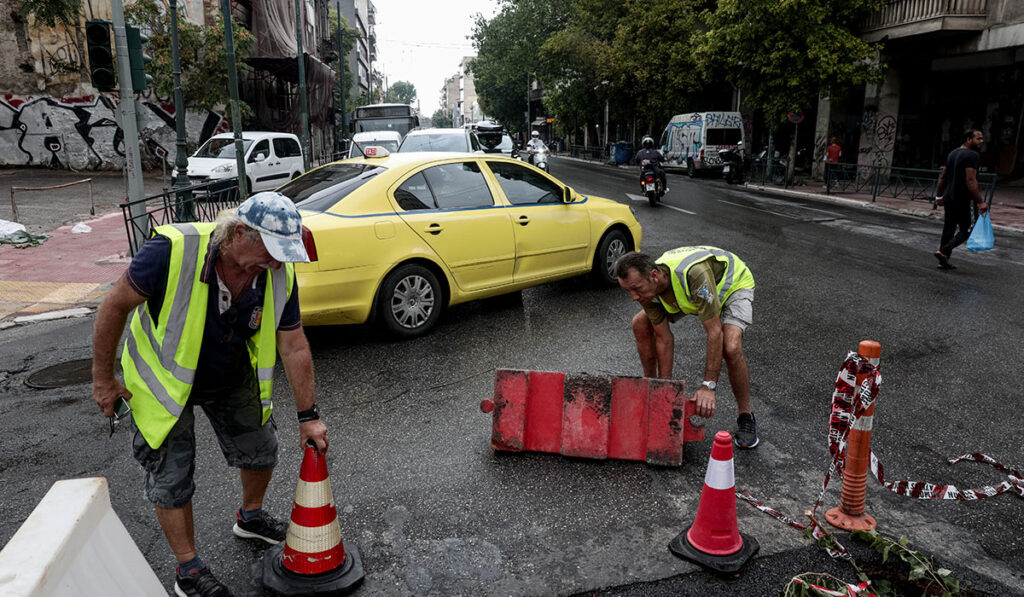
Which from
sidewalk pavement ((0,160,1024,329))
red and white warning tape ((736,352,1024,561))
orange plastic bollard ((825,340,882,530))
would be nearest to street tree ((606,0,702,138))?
sidewalk pavement ((0,160,1024,329))

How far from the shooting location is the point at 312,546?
110 inches

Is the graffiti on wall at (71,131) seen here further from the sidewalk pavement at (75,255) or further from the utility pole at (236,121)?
the utility pole at (236,121)

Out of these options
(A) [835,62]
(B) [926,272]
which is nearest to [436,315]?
(B) [926,272]

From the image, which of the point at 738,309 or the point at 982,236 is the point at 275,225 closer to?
the point at 738,309

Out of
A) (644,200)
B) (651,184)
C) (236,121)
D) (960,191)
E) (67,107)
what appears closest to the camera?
(960,191)

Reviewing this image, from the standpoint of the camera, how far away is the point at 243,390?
289cm

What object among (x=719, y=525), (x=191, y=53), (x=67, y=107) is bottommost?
(x=719, y=525)

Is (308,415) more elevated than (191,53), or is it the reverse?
(191,53)

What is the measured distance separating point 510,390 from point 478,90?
2916 inches

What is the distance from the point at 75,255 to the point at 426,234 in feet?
24.7

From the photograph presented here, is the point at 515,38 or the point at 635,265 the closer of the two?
the point at 635,265

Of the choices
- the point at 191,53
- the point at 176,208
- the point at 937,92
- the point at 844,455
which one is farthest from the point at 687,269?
the point at 937,92

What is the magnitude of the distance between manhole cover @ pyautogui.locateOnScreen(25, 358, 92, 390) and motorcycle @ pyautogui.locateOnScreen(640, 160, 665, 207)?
40.8ft

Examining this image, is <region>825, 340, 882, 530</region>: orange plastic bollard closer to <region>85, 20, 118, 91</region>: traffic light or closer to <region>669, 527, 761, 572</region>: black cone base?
<region>669, 527, 761, 572</region>: black cone base
